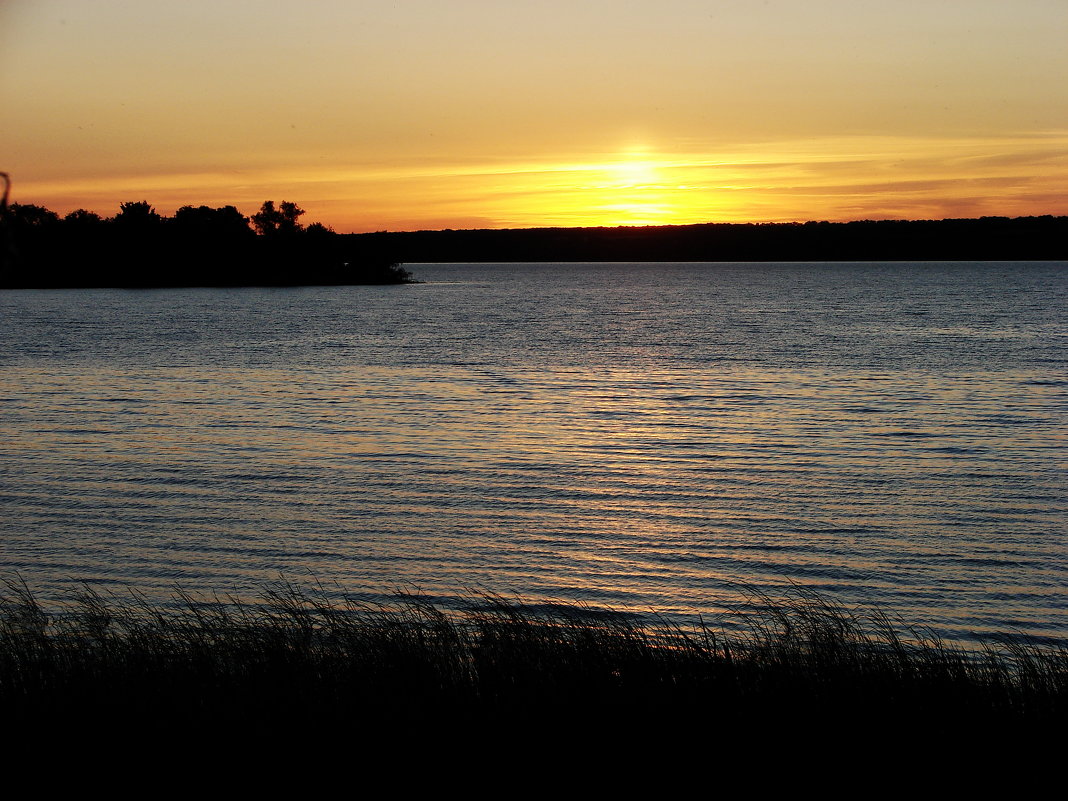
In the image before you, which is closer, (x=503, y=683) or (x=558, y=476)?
(x=503, y=683)

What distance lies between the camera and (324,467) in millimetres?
25078

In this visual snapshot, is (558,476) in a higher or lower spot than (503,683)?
lower

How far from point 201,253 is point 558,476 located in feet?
569

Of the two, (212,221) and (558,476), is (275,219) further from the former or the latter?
(558,476)

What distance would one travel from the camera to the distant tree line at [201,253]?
171625mm

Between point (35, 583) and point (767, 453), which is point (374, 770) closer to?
point (35, 583)

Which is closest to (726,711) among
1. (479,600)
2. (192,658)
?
(192,658)

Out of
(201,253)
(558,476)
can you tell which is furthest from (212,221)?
(558,476)

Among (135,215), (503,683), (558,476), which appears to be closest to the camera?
(503,683)

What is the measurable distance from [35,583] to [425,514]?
7.49 metres

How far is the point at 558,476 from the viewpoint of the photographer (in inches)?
954

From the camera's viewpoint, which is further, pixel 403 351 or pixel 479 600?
pixel 403 351

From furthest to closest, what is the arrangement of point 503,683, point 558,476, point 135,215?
1. point 135,215
2. point 558,476
3. point 503,683

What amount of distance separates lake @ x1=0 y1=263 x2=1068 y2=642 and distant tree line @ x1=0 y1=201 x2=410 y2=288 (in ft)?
415
